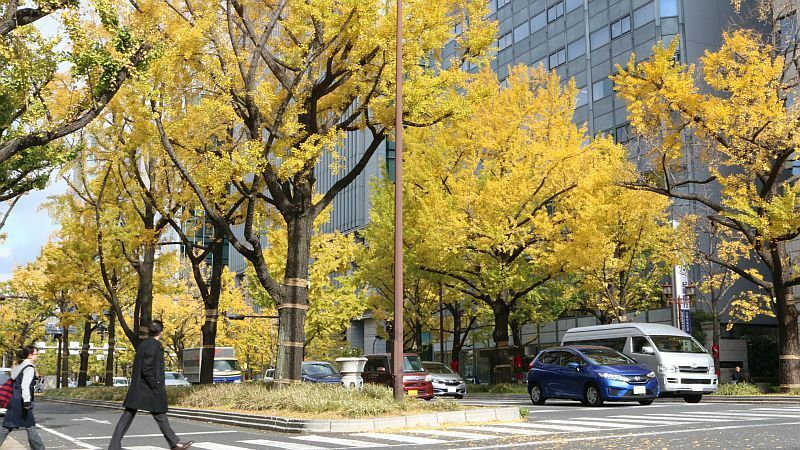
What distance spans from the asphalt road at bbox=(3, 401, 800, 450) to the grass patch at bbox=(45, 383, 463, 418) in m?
1.03

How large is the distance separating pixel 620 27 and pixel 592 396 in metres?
31.2

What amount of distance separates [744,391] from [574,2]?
32.2 m

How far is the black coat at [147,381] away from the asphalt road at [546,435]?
2.02 metres

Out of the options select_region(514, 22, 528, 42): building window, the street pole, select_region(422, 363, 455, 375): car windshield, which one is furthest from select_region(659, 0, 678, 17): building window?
the street pole

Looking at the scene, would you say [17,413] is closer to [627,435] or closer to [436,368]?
[627,435]

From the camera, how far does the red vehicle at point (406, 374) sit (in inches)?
977

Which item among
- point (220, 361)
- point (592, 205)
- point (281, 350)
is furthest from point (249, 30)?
point (220, 361)

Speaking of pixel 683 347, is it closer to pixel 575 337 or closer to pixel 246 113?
pixel 575 337

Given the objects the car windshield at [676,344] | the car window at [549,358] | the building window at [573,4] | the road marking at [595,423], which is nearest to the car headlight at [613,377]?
the car window at [549,358]

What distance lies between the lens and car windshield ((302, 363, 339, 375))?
105ft

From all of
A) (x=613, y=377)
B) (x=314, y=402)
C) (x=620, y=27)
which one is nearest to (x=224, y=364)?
(x=613, y=377)

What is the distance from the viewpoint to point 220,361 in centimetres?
4162

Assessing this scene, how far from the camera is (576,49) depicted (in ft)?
161

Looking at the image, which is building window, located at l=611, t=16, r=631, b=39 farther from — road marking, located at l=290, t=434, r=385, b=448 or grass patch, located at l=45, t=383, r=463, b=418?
road marking, located at l=290, t=434, r=385, b=448
